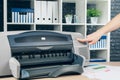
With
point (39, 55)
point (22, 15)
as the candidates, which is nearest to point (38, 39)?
point (39, 55)

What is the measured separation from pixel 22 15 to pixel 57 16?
485mm

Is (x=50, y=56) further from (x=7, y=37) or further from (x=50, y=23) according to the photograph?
(x=50, y=23)

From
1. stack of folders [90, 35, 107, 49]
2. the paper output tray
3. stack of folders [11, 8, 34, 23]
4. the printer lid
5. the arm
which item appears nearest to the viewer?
the paper output tray

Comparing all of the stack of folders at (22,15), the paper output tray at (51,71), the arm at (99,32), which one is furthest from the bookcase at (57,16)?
the paper output tray at (51,71)

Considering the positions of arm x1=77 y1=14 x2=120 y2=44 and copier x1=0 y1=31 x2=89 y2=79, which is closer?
copier x1=0 y1=31 x2=89 y2=79

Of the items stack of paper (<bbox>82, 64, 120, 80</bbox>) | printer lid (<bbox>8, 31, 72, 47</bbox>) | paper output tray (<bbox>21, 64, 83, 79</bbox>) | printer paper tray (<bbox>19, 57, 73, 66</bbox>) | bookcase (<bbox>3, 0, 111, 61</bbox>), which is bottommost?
stack of paper (<bbox>82, 64, 120, 80</bbox>)

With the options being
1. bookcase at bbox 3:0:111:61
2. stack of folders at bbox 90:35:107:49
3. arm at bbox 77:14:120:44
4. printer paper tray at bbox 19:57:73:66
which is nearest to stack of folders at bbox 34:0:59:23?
bookcase at bbox 3:0:111:61

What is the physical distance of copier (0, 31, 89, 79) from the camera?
130cm

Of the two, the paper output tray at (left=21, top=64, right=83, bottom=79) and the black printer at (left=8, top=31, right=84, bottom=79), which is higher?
the black printer at (left=8, top=31, right=84, bottom=79)

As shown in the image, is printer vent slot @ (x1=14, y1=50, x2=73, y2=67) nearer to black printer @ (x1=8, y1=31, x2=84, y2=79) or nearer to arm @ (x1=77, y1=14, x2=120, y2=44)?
black printer @ (x1=8, y1=31, x2=84, y2=79)

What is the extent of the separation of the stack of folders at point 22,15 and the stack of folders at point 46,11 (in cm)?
8

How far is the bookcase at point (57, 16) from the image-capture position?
2955 millimetres

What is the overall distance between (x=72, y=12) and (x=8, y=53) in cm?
220

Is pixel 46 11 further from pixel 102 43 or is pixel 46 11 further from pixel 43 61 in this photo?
pixel 43 61
